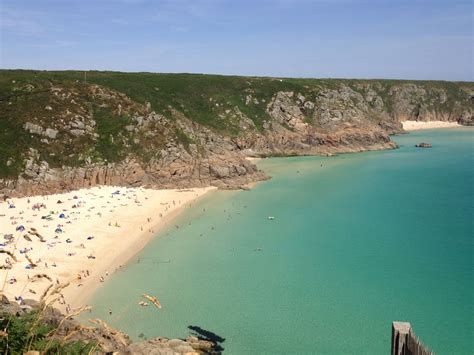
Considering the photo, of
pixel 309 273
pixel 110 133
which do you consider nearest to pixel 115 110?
pixel 110 133

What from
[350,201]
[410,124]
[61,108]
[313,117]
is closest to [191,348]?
[350,201]

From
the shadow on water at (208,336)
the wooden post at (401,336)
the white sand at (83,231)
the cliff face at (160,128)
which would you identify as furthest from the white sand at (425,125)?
the wooden post at (401,336)

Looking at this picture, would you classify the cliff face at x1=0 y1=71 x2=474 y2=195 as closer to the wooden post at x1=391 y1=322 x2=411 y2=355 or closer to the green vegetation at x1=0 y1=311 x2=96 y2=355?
the green vegetation at x1=0 y1=311 x2=96 y2=355

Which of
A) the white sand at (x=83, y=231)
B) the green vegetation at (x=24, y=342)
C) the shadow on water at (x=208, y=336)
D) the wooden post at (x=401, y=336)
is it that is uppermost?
the green vegetation at (x=24, y=342)

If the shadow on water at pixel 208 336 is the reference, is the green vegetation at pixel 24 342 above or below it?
above

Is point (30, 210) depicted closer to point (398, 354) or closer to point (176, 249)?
point (176, 249)

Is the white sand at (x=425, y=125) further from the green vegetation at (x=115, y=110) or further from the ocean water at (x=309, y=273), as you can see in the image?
the ocean water at (x=309, y=273)

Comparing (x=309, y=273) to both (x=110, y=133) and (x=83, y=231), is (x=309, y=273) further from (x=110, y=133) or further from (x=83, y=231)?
(x=110, y=133)

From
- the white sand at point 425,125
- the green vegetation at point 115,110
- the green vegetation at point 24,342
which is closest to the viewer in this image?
the green vegetation at point 24,342
